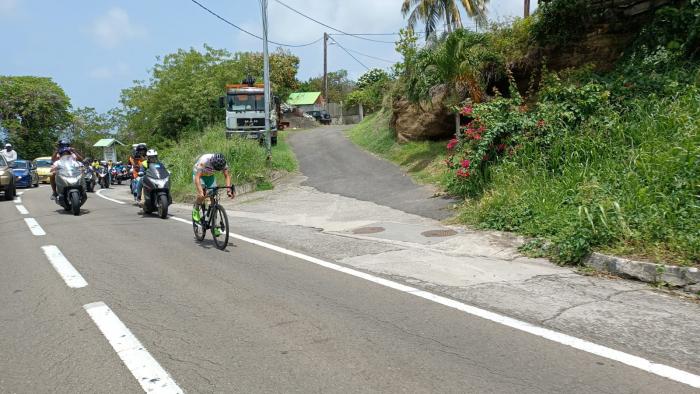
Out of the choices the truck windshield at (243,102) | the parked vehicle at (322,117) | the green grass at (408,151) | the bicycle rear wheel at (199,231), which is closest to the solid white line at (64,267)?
the bicycle rear wheel at (199,231)

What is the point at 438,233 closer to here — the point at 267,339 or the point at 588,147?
the point at 588,147

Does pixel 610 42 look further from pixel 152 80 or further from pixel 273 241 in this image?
pixel 152 80

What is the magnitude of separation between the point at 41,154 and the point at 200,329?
184ft

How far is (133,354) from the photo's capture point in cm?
421

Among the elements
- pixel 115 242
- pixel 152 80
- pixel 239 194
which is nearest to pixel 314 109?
pixel 152 80

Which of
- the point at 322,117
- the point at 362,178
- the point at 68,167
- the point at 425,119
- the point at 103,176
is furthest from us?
the point at 322,117

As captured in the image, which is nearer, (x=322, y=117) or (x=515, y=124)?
(x=515, y=124)

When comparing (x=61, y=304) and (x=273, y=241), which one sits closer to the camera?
(x=61, y=304)

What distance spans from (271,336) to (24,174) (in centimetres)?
2647

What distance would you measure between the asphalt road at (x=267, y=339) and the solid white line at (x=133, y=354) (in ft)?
0.12

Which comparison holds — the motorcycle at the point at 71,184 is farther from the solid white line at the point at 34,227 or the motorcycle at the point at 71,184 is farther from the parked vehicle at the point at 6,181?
the parked vehicle at the point at 6,181

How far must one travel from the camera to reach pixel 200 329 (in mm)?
4812

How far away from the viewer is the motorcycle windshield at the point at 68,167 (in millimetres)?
13493

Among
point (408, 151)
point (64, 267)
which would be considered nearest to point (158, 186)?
point (64, 267)
